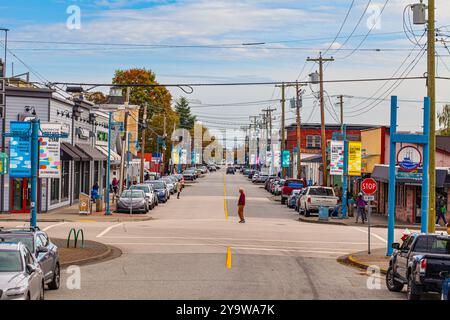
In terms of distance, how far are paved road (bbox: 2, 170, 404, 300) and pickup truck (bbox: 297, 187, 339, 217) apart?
2914 mm

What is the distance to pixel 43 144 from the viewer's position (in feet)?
133

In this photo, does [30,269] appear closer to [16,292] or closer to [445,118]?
[16,292]

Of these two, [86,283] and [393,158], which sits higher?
[393,158]

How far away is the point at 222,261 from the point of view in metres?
26.5

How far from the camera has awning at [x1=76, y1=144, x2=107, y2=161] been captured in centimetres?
6034

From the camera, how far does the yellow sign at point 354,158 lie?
5281 centimetres

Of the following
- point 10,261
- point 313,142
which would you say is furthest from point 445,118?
point 10,261

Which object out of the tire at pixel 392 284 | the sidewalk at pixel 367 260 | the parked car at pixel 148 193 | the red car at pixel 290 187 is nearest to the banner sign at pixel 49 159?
the parked car at pixel 148 193

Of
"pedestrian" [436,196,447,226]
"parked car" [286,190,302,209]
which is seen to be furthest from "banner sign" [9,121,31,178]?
"parked car" [286,190,302,209]

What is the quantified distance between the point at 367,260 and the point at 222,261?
519cm

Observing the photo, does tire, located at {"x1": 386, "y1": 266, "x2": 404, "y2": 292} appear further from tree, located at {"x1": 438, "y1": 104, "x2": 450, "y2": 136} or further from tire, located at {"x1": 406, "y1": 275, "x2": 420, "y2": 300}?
tree, located at {"x1": 438, "y1": 104, "x2": 450, "y2": 136}
